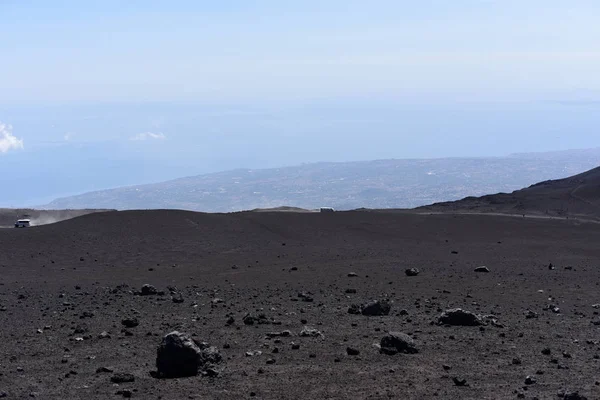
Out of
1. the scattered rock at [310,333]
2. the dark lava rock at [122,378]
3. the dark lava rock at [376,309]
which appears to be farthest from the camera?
the dark lava rock at [376,309]

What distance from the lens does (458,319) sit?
13.0 m

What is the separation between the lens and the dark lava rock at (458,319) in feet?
42.4

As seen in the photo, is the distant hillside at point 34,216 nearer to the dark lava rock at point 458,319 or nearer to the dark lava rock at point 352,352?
the dark lava rock at point 458,319

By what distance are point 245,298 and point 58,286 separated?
4.32 meters

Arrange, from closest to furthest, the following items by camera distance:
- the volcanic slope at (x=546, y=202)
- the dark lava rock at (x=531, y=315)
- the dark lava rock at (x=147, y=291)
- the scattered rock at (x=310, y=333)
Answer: the scattered rock at (x=310, y=333)
the dark lava rock at (x=531, y=315)
the dark lava rock at (x=147, y=291)
the volcanic slope at (x=546, y=202)

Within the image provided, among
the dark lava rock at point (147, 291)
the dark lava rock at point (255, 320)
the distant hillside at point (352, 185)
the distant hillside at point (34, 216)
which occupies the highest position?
the distant hillside at point (352, 185)

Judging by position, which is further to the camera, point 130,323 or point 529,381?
point 130,323

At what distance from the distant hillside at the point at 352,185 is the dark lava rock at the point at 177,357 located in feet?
302

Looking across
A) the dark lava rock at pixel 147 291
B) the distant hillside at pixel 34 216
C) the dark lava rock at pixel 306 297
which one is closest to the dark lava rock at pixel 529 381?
the dark lava rock at pixel 306 297

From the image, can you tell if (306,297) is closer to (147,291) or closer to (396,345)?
(147,291)

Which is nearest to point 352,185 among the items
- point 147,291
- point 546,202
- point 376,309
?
point 546,202

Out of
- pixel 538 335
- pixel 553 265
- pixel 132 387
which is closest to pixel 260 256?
pixel 553 265

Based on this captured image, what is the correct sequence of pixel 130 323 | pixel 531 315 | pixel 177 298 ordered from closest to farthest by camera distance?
pixel 130 323 < pixel 531 315 < pixel 177 298

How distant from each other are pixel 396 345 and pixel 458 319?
90.7 inches
